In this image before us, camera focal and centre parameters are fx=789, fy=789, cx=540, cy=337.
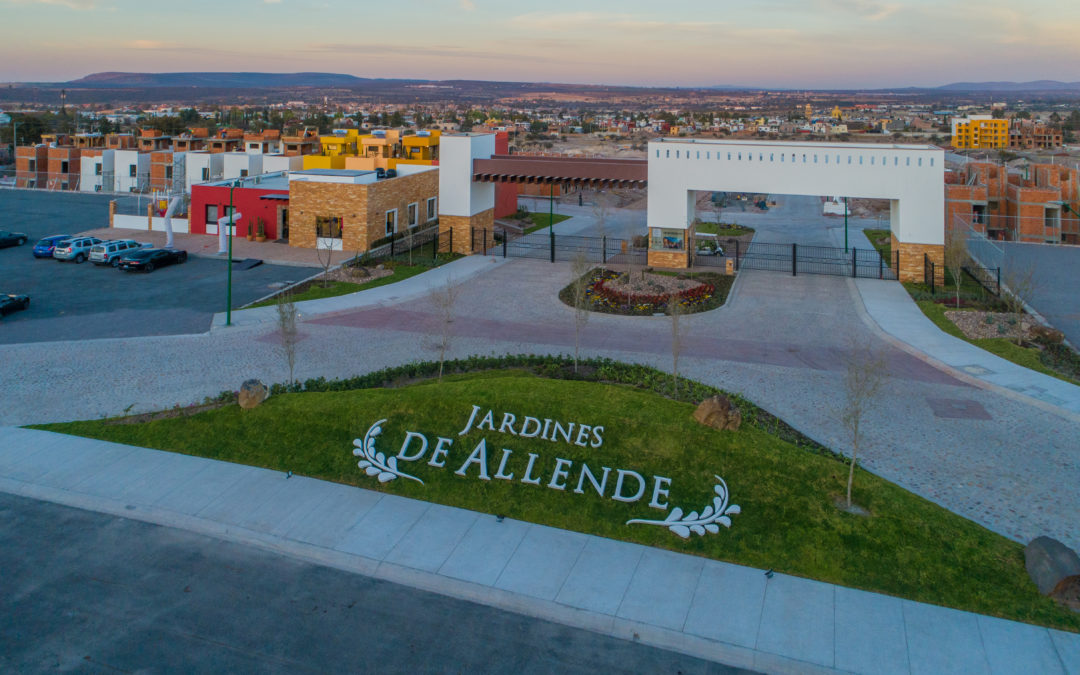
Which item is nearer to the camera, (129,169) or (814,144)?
(814,144)

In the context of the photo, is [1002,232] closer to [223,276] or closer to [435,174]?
[435,174]

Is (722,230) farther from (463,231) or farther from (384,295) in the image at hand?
(384,295)

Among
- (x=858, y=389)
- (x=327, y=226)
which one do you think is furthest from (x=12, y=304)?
(x=858, y=389)

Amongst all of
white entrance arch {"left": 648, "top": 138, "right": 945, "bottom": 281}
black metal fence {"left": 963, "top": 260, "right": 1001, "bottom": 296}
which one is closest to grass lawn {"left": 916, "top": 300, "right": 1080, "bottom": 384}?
→ black metal fence {"left": 963, "top": 260, "right": 1001, "bottom": 296}

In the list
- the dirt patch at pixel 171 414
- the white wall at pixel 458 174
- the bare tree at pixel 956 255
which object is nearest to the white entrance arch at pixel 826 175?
the bare tree at pixel 956 255

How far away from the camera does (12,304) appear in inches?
1065

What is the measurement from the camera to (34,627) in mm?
10273

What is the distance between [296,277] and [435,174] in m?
14.3

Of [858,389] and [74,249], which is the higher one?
[74,249]

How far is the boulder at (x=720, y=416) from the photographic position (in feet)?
47.5

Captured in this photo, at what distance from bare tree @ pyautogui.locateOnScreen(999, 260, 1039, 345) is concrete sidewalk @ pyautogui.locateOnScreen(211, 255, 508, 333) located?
61.1 ft

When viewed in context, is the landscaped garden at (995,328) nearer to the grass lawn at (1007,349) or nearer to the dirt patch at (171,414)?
the grass lawn at (1007,349)

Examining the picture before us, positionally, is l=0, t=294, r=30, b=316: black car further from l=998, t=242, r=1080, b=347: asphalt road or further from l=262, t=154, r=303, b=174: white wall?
l=998, t=242, r=1080, b=347: asphalt road

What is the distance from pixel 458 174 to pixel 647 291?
14.0 meters
